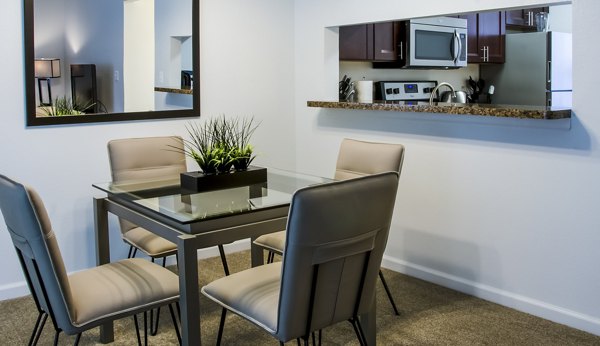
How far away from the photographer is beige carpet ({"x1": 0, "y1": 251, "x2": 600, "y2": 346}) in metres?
3.01

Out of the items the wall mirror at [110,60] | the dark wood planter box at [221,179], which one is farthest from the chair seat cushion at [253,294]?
the wall mirror at [110,60]

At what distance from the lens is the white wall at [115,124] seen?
352 centimetres

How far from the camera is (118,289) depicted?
2447 mm

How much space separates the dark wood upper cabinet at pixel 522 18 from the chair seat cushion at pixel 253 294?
14.2 feet

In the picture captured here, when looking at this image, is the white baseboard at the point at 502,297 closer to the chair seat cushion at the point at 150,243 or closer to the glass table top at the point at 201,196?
the glass table top at the point at 201,196

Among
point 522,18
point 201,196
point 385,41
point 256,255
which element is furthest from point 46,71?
point 522,18

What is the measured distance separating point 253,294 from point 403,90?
3.58 metres

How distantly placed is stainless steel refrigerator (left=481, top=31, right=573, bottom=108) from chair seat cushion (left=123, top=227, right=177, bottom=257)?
3952 mm

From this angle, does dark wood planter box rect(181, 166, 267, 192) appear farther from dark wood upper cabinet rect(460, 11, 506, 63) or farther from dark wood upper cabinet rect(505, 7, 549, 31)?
dark wood upper cabinet rect(505, 7, 549, 31)

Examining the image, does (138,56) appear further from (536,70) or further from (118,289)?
(536,70)

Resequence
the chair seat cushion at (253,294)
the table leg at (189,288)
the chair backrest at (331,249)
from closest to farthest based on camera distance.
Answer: the chair backrest at (331,249) < the chair seat cushion at (253,294) < the table leg at (189,288)

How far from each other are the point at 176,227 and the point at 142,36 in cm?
193

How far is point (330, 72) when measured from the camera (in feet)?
14.7

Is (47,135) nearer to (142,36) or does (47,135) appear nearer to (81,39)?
(81,39)
